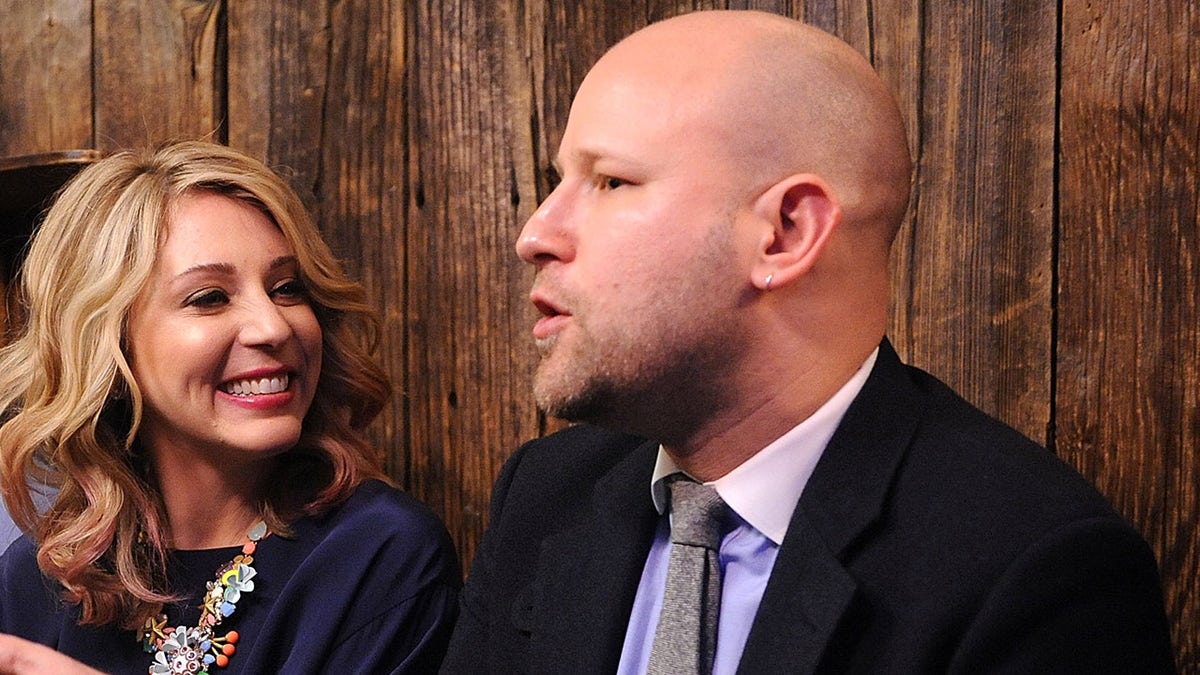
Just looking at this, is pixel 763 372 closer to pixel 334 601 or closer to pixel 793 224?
pixel 793 224

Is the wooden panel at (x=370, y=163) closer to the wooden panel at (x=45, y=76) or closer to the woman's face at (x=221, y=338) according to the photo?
the woman's face at (x=221, y=338)

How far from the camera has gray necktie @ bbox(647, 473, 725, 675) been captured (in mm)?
1226

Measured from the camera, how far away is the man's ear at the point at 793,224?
1232mm

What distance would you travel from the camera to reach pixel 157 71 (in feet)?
6.94

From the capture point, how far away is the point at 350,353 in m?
1.87

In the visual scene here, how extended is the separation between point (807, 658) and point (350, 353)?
37.9 inches

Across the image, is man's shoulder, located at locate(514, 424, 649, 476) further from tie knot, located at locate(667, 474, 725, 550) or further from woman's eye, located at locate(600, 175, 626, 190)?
woman's eye, located at locate(600, 175, 626, 190)

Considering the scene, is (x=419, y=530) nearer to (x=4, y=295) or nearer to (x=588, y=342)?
(x=588, y=342)

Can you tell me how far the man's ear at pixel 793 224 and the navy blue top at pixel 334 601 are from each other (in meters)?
0.72

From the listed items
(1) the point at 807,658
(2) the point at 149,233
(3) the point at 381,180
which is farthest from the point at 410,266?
(1) the point at 807,658

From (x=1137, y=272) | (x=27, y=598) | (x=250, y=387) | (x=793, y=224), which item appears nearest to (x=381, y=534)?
(x=250, y=387)

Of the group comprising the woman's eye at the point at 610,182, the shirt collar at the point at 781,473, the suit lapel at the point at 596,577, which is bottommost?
the suit lapel at the point at 596,577

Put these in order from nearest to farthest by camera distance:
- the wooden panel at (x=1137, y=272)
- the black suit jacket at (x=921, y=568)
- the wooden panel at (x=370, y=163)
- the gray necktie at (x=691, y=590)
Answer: the black suit jacket at (x=921, y=568) < the gray necktie at (x=691, y=590) < the wooden panel at (x=1137, y=272) < the wooden panel at (x=370, y=163)

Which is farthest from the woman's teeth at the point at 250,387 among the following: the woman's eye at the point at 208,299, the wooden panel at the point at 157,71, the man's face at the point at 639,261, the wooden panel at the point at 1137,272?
the wooden panel at the point at 1137,272
